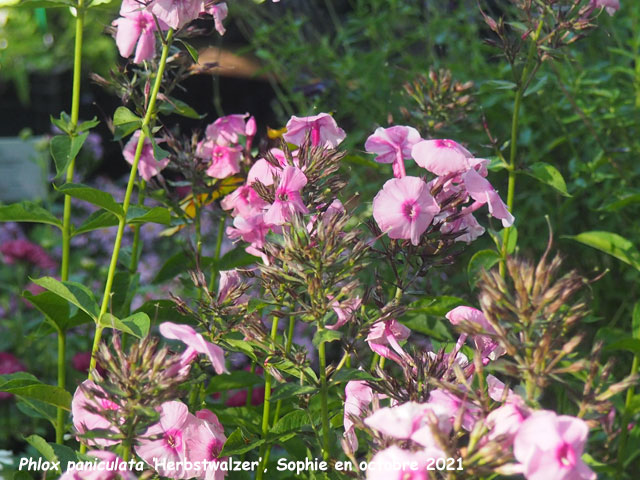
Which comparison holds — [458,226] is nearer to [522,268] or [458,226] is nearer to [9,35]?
[522,268]

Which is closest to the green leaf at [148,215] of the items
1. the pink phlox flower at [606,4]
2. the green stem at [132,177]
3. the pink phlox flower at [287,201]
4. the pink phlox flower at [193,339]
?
the green stem at [132,177]

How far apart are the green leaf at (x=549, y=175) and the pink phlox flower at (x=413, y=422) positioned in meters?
0.65

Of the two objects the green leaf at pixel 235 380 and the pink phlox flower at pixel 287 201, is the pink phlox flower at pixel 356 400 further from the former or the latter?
the green leaf at pixel 235 380

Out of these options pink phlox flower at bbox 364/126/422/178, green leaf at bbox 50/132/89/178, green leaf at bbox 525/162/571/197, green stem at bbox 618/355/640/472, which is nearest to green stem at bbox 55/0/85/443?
green leaf at bbox 50/132/89/178

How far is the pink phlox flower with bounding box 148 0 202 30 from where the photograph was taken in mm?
967

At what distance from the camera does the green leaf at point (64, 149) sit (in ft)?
3.81

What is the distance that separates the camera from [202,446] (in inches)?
34.9

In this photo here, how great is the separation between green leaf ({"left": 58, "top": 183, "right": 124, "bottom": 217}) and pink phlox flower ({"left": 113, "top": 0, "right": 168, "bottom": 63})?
19 centimetres

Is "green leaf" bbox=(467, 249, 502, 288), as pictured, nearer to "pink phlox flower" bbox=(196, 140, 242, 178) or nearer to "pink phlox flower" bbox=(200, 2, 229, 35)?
"pink phlox flower" bbox=(196, 140, 242, 178)

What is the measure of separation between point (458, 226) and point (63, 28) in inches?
213

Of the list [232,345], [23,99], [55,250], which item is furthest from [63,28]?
[232,345]

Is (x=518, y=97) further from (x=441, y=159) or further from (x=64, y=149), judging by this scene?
(x=64, y=149)

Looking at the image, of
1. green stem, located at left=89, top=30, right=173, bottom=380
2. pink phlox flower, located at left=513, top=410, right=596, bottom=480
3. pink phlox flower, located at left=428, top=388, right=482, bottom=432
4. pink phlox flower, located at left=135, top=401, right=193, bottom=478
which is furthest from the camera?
green stem, located at left=89, top=30, right=173, bottom=380

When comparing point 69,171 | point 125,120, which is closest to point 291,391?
point 125,120
